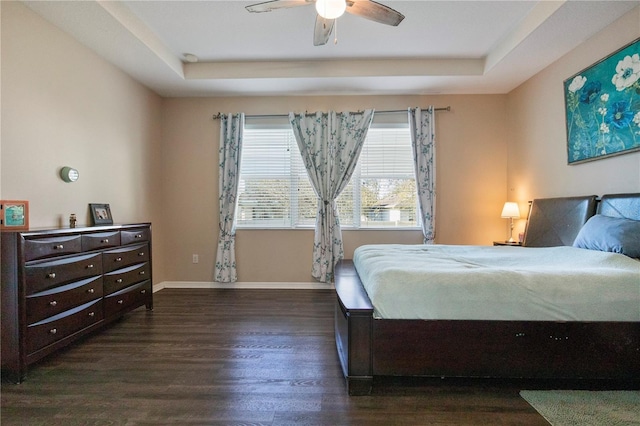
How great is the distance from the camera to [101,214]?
3.09 metres

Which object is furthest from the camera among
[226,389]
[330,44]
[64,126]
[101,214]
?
[330,44]

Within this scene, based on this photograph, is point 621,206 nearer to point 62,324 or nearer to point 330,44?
point 330,44

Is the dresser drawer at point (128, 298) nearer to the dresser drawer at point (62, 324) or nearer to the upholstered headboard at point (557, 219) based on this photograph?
the dresser drawer at point (62, 324)

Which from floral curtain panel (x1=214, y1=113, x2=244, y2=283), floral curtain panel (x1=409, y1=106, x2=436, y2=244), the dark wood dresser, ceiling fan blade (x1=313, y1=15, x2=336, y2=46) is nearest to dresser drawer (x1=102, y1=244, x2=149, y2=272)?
the dark wood dresser

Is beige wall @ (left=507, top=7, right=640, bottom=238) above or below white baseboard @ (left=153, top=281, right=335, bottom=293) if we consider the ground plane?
above

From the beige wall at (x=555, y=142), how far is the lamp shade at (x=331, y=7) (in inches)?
92.7

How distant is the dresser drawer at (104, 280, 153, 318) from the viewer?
272 centimetres

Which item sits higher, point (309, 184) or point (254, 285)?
point (309, 184)

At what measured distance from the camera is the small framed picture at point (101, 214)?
3.00 m

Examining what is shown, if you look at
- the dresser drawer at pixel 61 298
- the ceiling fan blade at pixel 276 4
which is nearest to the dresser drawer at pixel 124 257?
the dresser drawer at pixel 61 298

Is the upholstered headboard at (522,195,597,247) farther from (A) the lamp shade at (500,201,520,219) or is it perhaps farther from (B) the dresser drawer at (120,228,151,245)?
(B) the dresser drawer at (120,228,151,245)

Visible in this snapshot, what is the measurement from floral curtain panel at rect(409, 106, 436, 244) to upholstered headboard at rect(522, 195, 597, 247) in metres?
1.13

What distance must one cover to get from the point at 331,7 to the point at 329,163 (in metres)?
2.32

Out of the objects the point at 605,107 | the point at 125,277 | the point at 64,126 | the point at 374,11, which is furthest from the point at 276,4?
the point at 605,107
